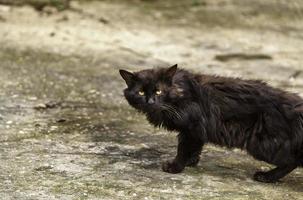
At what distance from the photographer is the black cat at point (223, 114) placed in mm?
5109

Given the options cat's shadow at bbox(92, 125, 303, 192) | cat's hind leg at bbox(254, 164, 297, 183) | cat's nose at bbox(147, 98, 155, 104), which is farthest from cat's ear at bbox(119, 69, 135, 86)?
cat's hind leg at bbox(254, 164, 297, 183)

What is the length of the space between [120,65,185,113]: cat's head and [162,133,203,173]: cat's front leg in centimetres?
34

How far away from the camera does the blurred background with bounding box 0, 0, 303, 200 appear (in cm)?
506

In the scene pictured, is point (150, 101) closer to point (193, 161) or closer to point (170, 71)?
point (170, 71)

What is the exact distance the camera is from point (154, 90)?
5.22m

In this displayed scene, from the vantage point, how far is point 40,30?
970cm

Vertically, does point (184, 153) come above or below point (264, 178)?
above

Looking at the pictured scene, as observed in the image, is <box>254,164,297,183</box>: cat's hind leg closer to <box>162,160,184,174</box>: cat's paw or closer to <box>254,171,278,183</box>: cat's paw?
<box>254,171,278,183</box>: cat's paw

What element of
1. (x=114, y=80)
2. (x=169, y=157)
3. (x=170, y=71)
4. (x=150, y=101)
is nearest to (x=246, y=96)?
(x=170, y=71)

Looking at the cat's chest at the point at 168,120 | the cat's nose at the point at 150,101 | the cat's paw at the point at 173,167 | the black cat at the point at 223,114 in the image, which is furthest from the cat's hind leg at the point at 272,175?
the cat's nose at the point at 150,101

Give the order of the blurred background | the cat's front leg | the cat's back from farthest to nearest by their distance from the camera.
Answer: the cat's front leg, the cat's back, the blurred background

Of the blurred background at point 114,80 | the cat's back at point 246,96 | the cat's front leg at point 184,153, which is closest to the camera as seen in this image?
the blurred background at point 114,80

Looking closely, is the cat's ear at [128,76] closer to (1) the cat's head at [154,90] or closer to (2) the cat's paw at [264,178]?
(1) the cat's head at [154,90]

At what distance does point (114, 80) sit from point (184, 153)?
282 centimetres
